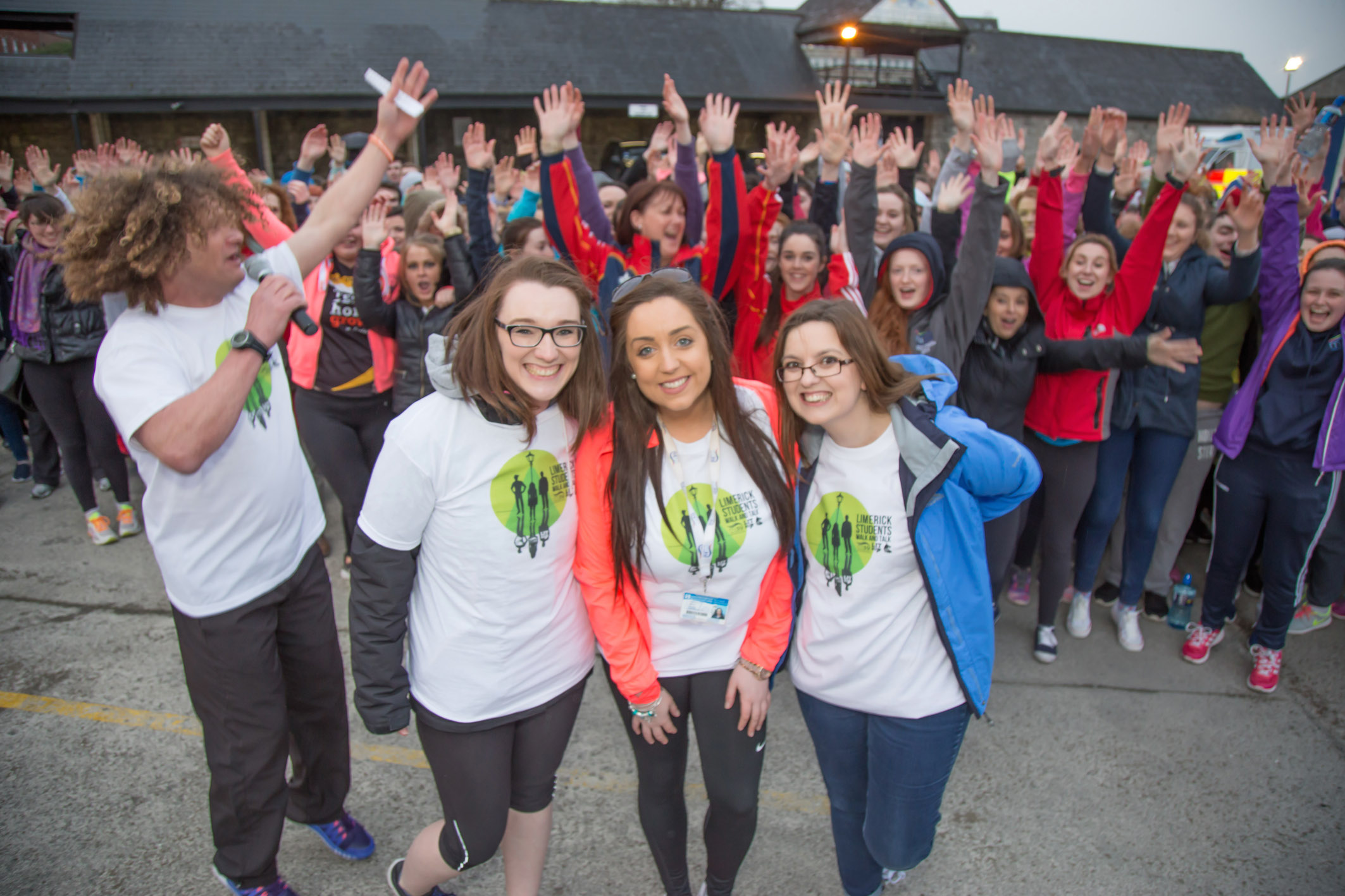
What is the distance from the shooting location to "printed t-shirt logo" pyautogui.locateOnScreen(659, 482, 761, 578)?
2.00 meters

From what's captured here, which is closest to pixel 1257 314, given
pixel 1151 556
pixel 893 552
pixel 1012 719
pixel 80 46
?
pixel 1151 556

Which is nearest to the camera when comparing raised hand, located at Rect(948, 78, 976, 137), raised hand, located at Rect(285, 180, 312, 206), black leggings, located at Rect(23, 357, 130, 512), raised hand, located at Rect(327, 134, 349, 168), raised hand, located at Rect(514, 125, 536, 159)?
raised hand, located at Rect(948, 78, 976, 137)

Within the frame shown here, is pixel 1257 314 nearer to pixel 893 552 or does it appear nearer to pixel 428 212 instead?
pixel 893 552

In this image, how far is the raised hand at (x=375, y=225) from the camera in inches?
151

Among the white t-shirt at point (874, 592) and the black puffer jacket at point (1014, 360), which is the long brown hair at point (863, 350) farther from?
the black puffer jacket at point (1014, 360)

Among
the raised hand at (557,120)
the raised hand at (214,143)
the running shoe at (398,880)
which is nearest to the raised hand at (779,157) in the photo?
the raised hand at (557,120)

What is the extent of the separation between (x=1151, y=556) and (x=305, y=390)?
4.54 metres

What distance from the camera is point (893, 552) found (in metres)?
2.03

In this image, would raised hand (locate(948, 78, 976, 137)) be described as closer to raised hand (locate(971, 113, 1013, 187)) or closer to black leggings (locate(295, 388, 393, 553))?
raised hand (locate(971, 113, 1013, 187))

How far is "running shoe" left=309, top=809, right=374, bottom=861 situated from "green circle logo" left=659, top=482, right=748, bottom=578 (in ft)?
5.17

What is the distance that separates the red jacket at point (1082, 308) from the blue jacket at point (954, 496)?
66.9 inches

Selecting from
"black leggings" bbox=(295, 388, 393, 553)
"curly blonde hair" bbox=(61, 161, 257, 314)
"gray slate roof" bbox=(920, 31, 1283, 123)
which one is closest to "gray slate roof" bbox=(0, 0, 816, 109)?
"gray slate roof" bbox=(920, 31, 1283, 123)

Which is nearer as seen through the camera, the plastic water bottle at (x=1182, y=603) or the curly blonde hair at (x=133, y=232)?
the curly blonde hair at (x=133, y=232)

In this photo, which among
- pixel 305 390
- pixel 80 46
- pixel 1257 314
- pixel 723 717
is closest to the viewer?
pixel 723 717
